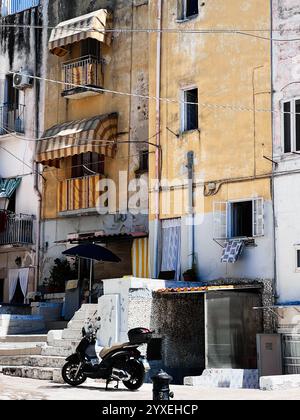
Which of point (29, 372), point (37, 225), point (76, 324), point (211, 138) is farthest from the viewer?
point (37, 225)

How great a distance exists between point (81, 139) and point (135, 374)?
12.7 meters

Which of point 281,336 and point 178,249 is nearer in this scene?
point 281,336

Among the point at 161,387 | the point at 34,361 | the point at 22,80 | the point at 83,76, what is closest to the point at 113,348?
the point at 161,387

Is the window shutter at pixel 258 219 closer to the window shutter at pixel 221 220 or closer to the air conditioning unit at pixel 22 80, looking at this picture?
the window shutter at pixel 221 220

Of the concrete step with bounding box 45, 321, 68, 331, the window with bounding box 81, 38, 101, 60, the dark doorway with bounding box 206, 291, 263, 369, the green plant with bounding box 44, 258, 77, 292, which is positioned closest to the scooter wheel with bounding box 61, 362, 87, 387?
the dark doorway with bounding box 206, 291, 263, 369

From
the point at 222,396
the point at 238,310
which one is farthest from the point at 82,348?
the point at 238,310

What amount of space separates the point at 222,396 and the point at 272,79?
10018 mm

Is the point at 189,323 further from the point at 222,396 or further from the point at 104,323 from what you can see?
the point at 222,396

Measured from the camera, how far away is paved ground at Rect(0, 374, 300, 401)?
15.7 m

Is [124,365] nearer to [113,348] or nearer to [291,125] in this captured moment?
[113,348]

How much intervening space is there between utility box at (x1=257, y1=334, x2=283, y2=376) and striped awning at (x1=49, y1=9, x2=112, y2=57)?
12.5 m

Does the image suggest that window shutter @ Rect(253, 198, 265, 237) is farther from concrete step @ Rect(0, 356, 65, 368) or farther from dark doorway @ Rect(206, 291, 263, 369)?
concrete step @ Rect(0, 356, 65, 368)

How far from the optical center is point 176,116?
82.7 ft

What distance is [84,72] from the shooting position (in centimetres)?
2947
